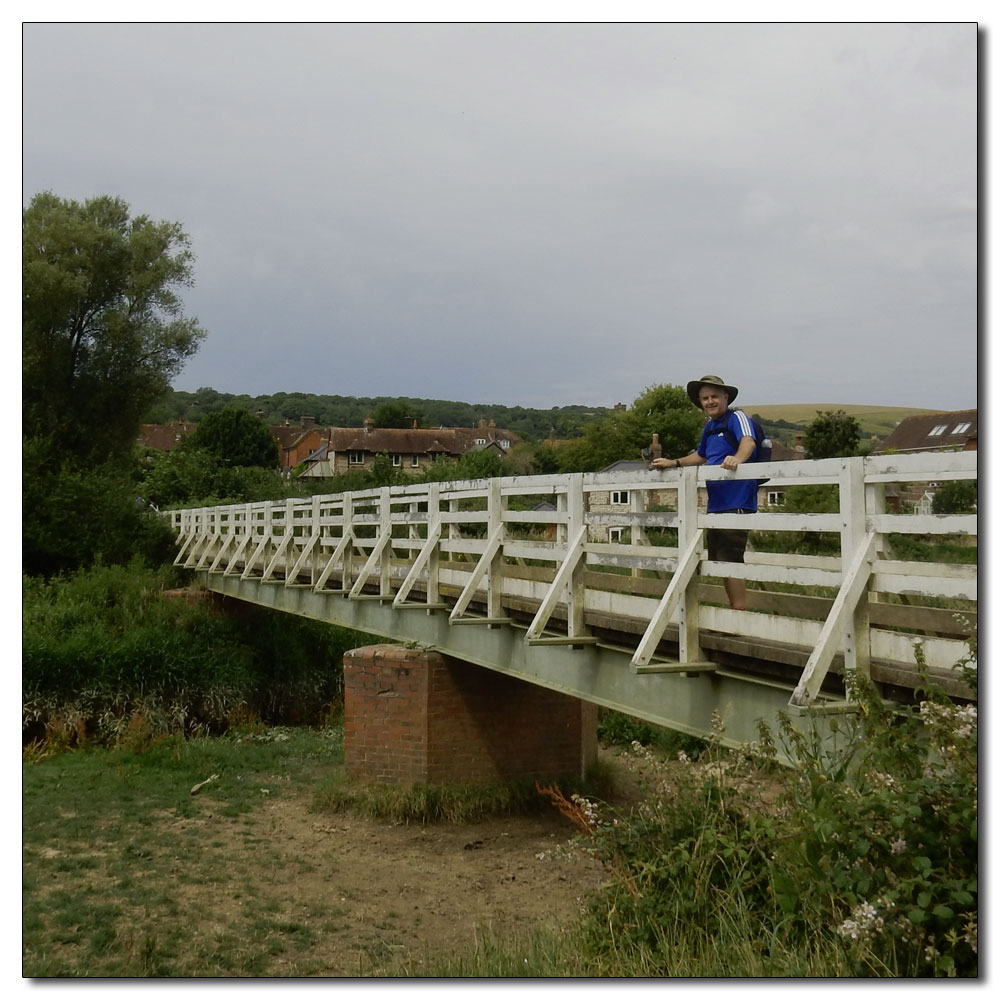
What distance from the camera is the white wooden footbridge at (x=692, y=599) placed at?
465 cm

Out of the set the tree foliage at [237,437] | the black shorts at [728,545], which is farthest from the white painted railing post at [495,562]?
the tree foliage at [237,437]

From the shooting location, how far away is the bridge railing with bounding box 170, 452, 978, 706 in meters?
A: 4.59

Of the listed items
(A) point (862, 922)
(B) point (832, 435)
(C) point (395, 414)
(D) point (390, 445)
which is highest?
(C) point (395, 414)

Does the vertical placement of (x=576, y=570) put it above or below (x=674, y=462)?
below

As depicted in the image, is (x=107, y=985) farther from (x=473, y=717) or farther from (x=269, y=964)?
(x=473, y=717)

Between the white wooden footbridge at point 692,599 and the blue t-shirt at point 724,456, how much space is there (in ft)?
0.38

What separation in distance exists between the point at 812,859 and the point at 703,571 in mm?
1672

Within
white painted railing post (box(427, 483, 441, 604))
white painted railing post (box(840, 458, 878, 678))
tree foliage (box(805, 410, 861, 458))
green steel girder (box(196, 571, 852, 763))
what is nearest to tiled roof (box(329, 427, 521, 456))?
tree foliage (box(805, 410, 861, 458))

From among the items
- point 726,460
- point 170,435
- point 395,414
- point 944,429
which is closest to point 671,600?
point 726,460

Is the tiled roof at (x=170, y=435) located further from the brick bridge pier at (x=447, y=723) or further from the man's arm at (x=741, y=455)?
the man's arm at (x=741, y=455)

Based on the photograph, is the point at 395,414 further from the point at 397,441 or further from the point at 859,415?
the point at 859,415

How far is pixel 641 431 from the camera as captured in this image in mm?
54125
